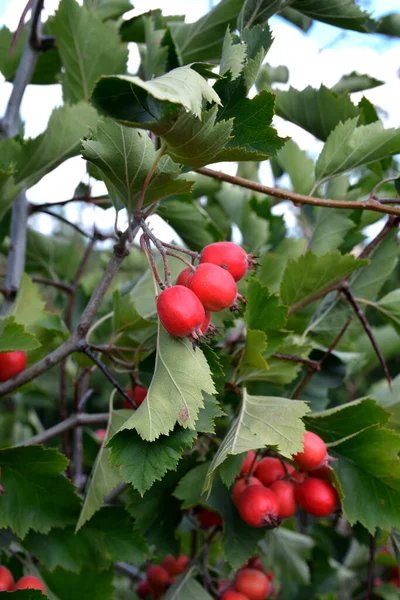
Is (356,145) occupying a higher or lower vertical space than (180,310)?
higher

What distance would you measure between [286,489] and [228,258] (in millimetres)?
471

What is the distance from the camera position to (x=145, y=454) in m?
0.82

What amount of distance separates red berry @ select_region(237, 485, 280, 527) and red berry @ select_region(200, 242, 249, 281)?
0.39m

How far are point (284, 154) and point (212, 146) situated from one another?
0.79 metres

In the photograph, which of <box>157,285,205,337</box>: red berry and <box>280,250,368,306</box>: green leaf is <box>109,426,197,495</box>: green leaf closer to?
<box>157,285,205,337</box>: red berry

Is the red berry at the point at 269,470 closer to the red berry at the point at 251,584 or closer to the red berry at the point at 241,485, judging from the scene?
the red berry at the point at 241,485

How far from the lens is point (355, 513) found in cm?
100

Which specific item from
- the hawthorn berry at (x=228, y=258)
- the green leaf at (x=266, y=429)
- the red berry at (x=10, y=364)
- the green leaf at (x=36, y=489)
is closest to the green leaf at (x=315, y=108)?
the hawthorn berry at (x=228, y=258)

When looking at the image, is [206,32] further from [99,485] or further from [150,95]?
[99,485]

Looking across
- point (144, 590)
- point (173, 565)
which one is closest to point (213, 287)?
point (173, 565)

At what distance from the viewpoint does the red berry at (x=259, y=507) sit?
1.00m

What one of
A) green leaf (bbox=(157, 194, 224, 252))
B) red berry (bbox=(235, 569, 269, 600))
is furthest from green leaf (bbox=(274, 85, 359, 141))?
red berry (bbox=(235, 569, 269, 600))

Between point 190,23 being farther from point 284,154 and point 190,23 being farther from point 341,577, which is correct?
point 341,577

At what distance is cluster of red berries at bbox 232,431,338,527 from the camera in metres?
0.97
